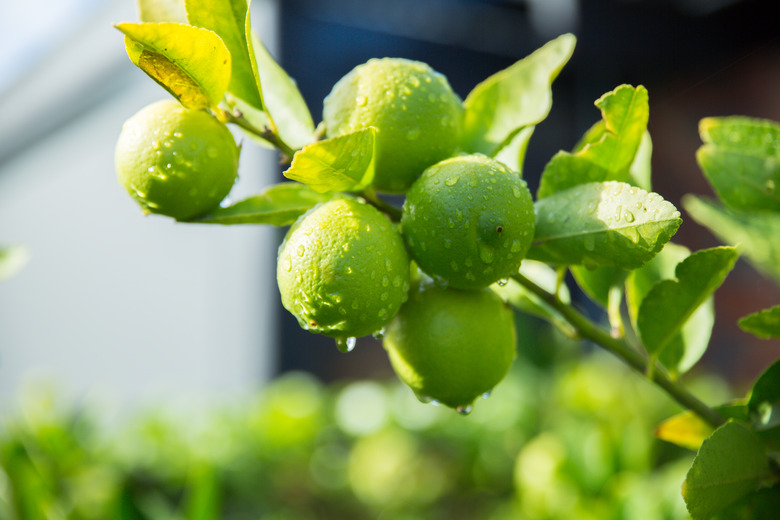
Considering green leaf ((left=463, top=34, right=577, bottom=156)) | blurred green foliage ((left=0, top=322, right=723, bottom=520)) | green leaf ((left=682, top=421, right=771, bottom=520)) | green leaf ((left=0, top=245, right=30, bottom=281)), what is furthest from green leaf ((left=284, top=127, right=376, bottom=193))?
blurred green foliage ((left=0, top=322, right=723, bottom=520))

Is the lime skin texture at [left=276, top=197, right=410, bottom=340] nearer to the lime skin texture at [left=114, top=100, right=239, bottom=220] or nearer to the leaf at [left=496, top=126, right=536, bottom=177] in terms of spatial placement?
the lime skin texture at [left=114, top=100, right=239, bottom=220]

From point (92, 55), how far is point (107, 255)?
127 cm

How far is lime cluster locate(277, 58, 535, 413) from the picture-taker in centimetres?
32

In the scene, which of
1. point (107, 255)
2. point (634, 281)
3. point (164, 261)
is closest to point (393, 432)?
point (634, 281)

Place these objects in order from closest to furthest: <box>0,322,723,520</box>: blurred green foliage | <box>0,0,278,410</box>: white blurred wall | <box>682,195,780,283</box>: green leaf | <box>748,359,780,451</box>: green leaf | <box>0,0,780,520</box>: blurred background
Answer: <box>748,359,780,451</box>: green leaf, <box>682,195,780,283</box>: green leaf, <box>0,0,780,520</box>: blurred background, <box>0,322,723,520</box>: blurred green foliage, <box>0,0,278,410</box>: white blurred wall

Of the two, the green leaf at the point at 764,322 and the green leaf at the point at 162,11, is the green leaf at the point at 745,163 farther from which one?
the green leaf at the point at 162,11

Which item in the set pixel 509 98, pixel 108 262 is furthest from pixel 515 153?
pixel 108 262

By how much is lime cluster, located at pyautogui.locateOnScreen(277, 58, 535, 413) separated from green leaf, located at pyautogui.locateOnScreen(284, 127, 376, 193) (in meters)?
0.01

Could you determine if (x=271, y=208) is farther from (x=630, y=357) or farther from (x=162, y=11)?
(x=630, y=357)

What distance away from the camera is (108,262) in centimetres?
422

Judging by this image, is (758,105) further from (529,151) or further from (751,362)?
(529,151)

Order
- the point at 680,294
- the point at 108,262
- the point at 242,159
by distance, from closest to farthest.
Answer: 1. the point at 680,294
2. the point at 242,159
3. the point at 108,262

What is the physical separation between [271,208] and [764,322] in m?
0.32

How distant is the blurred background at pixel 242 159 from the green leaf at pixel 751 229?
0.73 m
